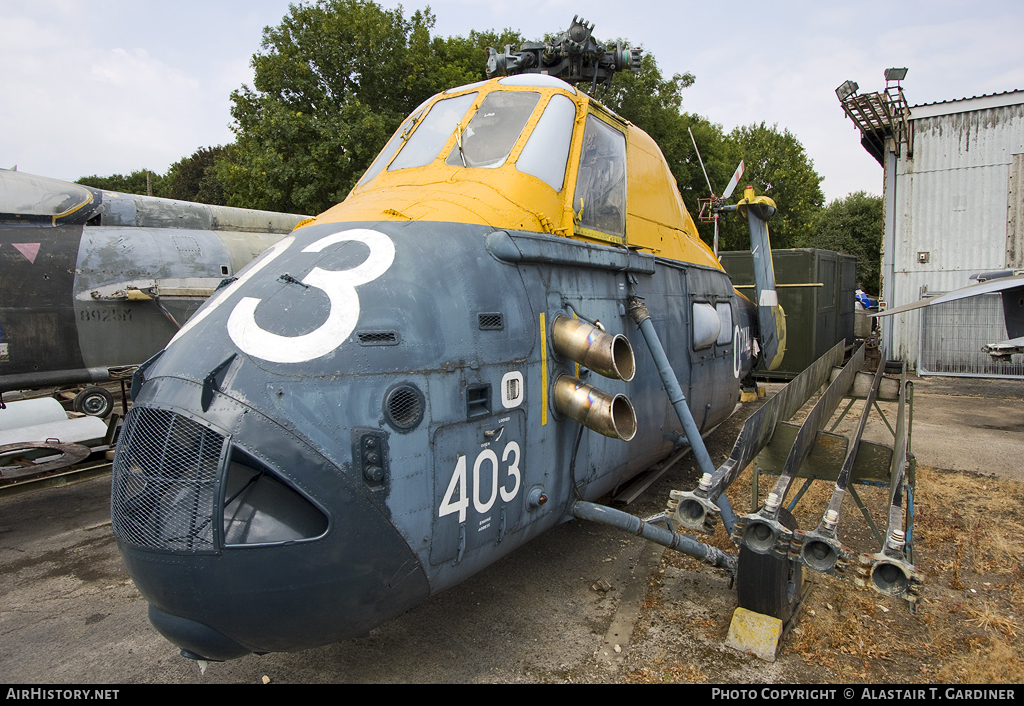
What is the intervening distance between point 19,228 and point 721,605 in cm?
911

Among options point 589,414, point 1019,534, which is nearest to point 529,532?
point 589,414

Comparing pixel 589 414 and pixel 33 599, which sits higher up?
pixel 589 414

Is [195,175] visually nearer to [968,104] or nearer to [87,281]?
[87,281]

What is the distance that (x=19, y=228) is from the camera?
787 centimetres

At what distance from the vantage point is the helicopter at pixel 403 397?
277 centimetres

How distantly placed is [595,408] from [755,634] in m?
1.89

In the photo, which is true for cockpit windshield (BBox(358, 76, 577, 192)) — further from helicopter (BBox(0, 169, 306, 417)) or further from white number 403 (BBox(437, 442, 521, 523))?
helicopter (BBox(0, 169, 306, 417))

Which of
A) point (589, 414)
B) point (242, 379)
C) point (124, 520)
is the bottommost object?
point (124, 520)

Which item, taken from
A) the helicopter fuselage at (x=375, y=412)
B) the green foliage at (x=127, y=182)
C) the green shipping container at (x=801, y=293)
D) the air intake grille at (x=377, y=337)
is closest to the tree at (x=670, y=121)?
the green shipping container at (x=801, y=293)

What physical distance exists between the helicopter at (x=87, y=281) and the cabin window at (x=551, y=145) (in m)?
6.27

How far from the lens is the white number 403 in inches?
128

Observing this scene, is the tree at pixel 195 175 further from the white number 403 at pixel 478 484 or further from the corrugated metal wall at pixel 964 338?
the white number 403 at pixel 478 484
